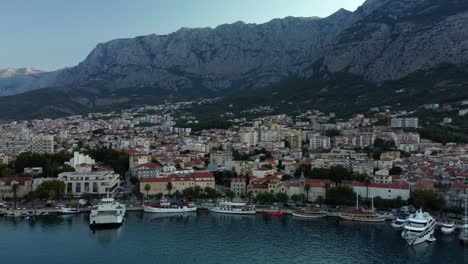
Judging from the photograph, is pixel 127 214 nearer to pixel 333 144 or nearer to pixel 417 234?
pixel 417 234

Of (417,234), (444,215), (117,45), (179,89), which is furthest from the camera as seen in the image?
(117,45)

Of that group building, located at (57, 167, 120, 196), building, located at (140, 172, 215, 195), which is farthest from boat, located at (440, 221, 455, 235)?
building, located at (57, 167, 120, 196)

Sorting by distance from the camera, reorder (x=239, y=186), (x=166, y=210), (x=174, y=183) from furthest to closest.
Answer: (x=239, y=186)
(x=174, y=183)
(x=166, y=210)

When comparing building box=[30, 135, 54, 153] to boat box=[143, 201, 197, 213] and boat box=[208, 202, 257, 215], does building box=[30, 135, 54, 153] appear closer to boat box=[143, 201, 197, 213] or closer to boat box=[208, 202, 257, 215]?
boat box=[143, 201, 197, 213]

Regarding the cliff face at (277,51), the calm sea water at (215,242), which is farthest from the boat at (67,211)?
the cliff face at (277,51)

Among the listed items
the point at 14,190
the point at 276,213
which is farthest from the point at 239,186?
the point at 14,190

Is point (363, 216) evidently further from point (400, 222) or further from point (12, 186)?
point (12, 186)

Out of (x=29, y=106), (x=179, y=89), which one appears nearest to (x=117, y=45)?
(x=179, y=89)
